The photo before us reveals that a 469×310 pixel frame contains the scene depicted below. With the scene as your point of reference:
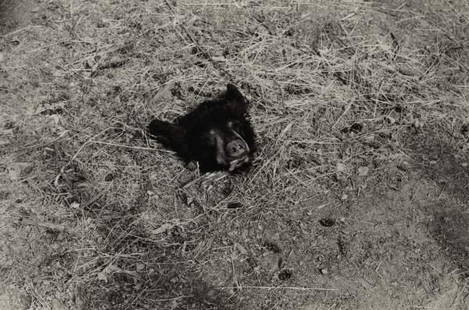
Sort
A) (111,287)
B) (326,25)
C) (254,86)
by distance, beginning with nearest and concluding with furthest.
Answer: (111,287)
(254,86)
(326,25)

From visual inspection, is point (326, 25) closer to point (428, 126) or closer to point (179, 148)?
point (428, 126)

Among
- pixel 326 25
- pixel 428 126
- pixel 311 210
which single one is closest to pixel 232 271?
pixel 311 210

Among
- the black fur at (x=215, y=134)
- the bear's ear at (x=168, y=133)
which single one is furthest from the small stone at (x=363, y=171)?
the bear's ear at (x=168, y=133)

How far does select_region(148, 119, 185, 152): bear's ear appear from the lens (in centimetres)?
469

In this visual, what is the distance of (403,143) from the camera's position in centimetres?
470

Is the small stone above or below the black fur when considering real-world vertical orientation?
below

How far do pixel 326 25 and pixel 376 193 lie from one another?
1993 mm

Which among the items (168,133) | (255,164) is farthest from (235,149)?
(168,133)

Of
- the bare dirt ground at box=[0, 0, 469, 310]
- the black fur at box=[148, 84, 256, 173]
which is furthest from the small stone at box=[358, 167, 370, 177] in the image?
the black fur at box=[148, 84, 256, 173]

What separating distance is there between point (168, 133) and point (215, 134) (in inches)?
18.0

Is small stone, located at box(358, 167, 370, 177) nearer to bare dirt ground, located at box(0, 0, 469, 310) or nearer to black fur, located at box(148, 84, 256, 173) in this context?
bare dirt ground, located at box(0, 0, 469, 310)

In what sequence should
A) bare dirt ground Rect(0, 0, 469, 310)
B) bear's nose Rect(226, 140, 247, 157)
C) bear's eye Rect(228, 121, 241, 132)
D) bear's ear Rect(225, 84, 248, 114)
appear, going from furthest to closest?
1. bear's ear Rect(225, 84, 248, 114)
2. bear's eye Rect(228, 121, 241, 132)
3. bear's nose Rect(226, 140, 247, 157)
4. bare dirt ground Rect(0, 0, 469, 310)

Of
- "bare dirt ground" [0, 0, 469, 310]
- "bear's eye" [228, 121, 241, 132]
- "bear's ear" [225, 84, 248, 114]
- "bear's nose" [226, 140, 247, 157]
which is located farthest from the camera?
"bear's ear" [225, 84, 248, 114]

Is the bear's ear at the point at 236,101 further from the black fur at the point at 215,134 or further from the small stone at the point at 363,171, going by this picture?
the small stone at the point at 363,171
